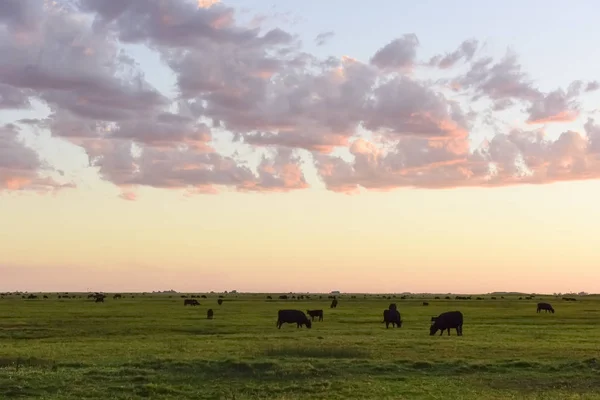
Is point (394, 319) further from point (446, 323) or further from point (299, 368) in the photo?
point (299, 368)

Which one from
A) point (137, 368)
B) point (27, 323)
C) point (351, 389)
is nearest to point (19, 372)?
point (137, 368)

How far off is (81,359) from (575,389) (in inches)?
766

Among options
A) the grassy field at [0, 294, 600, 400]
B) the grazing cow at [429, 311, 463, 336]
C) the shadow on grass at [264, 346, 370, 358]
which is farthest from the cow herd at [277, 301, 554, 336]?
the shadow on grass at [264, 346, 370, 358]

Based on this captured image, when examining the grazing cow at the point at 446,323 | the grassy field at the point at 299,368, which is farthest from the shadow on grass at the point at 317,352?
the grazing cow at the point at 446,323

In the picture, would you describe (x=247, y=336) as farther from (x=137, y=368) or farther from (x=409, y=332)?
(x=137, y=368)

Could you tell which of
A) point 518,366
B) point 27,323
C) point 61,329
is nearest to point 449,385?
point 518,366

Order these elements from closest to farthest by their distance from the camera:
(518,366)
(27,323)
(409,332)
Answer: (518,366)
(409,332)
(27,323)

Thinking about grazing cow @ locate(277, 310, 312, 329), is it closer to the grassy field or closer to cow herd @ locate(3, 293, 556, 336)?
cow herd @ locate(3, 293, 556, 336)

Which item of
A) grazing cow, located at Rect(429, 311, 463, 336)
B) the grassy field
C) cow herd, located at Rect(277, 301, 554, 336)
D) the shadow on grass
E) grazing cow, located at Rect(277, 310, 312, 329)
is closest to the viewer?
the grassy field

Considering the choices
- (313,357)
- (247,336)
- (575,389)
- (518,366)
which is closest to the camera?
(575,389)

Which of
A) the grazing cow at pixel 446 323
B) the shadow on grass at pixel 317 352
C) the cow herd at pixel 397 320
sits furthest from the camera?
the cow herd at pixel 397 320

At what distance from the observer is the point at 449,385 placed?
22.6 m

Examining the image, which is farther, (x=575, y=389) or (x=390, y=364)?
(x=390, y=364)

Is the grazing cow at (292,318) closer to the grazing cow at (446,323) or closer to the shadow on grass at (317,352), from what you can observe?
the grazing cow at (446,323)
